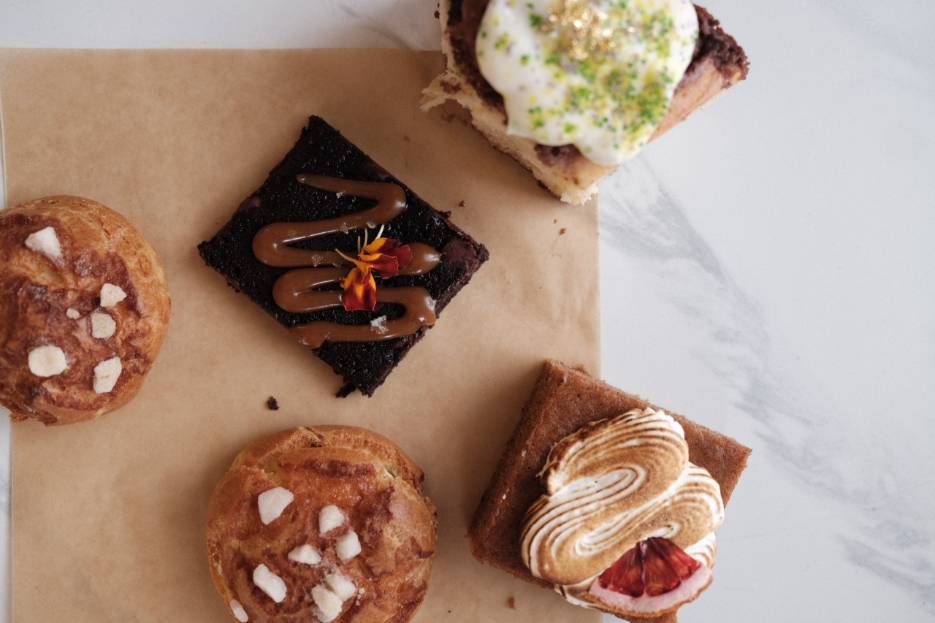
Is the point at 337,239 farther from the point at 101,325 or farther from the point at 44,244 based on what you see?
the point at 44,244

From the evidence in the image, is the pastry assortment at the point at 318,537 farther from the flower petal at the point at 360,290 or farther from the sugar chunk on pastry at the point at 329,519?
the flower petal at the point at 360,290

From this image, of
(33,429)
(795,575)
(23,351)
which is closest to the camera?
(23,351)

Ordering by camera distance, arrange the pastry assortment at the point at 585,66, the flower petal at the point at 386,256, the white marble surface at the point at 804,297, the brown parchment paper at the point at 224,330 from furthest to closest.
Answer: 1. the white marble surface at the point at 804,297
2. the brown parchment paper at the point at 224,330
3. the flower petal at the point at 386,256
4. the pastry assortment at the point at 585,66

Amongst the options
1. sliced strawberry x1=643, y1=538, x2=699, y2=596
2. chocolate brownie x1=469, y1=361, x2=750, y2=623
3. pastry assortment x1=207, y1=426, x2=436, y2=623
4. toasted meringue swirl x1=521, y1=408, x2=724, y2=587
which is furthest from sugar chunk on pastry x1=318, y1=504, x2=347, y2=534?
sliced strawberry x1=643, y1=538, x2=699, y2=596

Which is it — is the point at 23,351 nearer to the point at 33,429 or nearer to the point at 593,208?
the point at 33,429

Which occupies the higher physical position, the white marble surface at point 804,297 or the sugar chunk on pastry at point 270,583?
the white marble surface at point 804,297

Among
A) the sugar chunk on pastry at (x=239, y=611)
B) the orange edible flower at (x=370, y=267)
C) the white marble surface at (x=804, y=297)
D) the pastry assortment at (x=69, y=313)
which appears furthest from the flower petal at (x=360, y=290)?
the sugar chunk on pastry at (x=239, y=611)

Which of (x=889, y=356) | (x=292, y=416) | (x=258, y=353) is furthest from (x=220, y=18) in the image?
(x=889, y=356)
